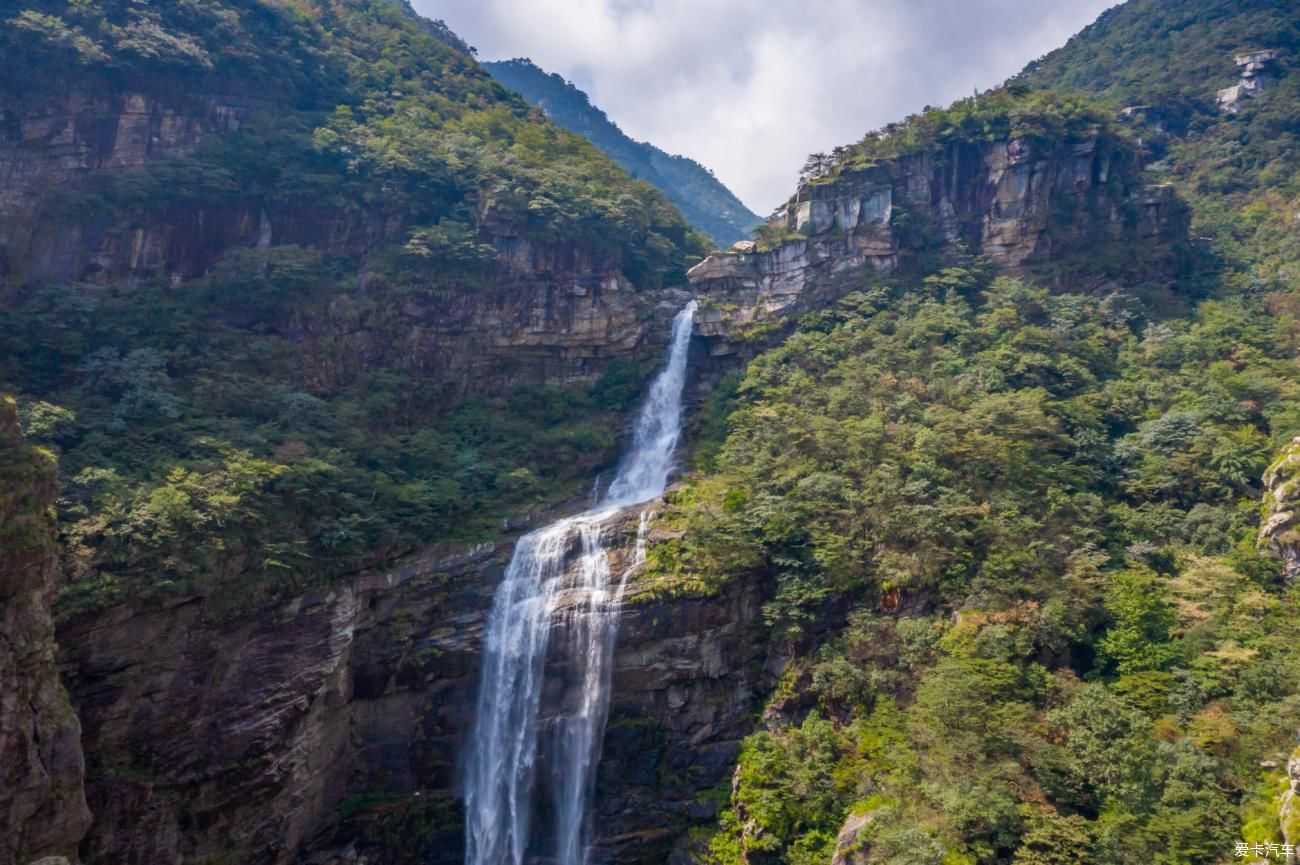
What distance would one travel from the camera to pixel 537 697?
21234 mm

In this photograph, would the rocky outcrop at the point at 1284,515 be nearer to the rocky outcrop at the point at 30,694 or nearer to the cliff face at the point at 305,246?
the cliff face at the point at 305,246

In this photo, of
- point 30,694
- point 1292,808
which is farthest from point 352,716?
point 1292,808

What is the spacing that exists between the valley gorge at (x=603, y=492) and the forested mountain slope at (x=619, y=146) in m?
38.4

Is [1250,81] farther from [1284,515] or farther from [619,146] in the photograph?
[619,146]

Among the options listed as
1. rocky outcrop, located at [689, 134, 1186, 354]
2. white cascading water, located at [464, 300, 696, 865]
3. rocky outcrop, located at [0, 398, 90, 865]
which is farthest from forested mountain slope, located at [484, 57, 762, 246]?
rocky outcrop, located at [0, 398, 90, 865]

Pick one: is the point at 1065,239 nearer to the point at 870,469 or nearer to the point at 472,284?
the point at 870,469

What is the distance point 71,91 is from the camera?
27578mm

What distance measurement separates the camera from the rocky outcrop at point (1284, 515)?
1777 cm

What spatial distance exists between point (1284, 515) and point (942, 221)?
20.3 metres

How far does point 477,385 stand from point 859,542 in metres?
15.5

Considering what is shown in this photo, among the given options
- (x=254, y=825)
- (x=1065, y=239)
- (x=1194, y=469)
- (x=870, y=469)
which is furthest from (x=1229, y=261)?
(x=254, y=825)

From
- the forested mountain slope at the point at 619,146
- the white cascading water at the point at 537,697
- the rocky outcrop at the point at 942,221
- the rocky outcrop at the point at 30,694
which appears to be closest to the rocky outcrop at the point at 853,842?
the white cascading water at the point at 537,697

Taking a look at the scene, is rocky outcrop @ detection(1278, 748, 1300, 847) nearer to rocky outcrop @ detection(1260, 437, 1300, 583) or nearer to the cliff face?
rocky outcrop @ detection(1260, 437, 1300, 583)

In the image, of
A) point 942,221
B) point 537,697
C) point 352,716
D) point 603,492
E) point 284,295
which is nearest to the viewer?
point 352,716
